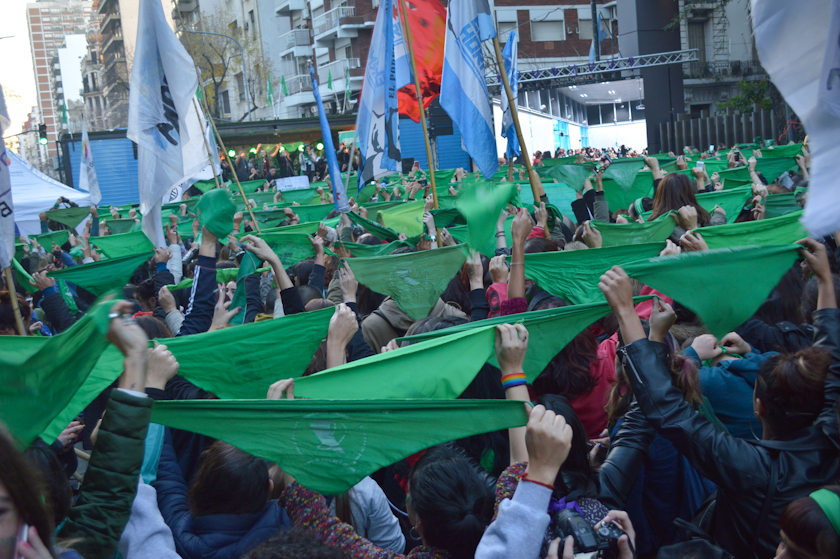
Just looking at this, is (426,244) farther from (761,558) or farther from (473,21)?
(761,558)

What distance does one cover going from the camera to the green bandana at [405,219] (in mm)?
7961

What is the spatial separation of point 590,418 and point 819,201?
1.71 m

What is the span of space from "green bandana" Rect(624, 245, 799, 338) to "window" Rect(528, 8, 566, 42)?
48993mm

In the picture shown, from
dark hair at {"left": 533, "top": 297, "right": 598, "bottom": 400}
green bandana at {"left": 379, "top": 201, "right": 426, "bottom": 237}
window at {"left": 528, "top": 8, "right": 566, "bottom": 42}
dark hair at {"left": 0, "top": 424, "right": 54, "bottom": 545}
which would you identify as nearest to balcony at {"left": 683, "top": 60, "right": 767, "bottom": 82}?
window at {"left": 528, "top": 8, "right": 566, "bottom": 42}

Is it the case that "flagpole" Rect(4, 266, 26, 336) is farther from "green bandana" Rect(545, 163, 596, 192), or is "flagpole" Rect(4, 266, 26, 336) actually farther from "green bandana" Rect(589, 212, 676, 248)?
"green bandana" Rect(545, 163, 596, 192)

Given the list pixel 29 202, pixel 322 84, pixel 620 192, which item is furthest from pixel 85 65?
pixel 620 192

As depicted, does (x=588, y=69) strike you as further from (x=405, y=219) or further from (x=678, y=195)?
(x=678, y=195)

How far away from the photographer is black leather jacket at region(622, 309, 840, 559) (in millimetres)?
2119

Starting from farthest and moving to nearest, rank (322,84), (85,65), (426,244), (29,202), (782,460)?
(85,65) → (322,84) → (29,202) → (426,244) → (782,460)

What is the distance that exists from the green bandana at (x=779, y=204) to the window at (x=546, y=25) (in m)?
45.1

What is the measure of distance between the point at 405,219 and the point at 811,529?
21.6 ft

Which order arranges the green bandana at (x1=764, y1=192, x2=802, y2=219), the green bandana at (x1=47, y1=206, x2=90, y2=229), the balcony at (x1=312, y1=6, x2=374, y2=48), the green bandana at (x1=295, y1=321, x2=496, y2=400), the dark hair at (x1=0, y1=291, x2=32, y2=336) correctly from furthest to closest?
the balcony at (x1=312, y1=6, x2=374, y2=48) < the green bandana at (x1=47, y1=206, x2=90, y2=229) < the green bandana at (x1=764, y1=192, x2=802, y2=219) < the dark hair at (x1=0, y1=291, x2=32, y2=336) < the green bandana at (x1=295, y1=321, x2=496, y2=400)

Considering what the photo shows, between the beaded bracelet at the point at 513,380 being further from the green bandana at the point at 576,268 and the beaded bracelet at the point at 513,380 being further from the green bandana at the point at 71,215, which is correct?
the green bandana at the point at 71,215

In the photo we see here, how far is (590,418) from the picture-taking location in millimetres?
3260
